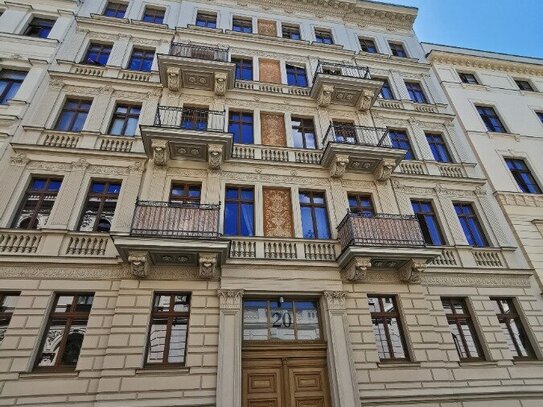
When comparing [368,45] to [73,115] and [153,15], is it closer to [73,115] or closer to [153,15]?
[153,15]

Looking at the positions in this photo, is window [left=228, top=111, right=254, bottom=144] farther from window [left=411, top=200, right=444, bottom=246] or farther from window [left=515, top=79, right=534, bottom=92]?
window [left=515, top=79, right=534, bottom=92]

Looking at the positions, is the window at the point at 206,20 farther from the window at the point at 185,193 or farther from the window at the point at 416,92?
the window at the point at 416,92

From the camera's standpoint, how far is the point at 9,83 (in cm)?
1259

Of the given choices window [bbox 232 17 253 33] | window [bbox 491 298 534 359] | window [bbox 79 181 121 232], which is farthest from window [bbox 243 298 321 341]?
window [bbox 232 17 253 33]

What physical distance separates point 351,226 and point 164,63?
31.9 feet

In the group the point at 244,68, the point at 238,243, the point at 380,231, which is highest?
the point at 244,68

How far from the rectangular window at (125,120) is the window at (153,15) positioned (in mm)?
6167

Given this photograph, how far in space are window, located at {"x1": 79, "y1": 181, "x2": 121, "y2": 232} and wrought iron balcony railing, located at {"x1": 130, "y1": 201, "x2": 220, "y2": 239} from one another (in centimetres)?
161

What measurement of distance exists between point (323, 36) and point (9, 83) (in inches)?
590

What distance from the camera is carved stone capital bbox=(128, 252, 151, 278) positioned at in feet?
29.6

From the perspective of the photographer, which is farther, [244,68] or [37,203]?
[244,68]

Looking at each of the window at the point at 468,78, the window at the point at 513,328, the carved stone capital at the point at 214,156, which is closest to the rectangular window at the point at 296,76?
the carved stone capital at the point at 214,156

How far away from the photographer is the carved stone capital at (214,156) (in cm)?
1145

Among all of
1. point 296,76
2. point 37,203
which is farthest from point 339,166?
point 37,203
